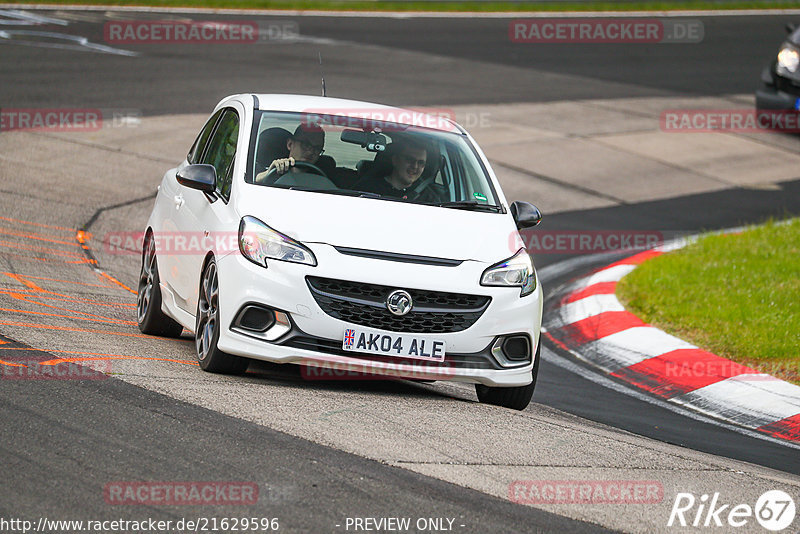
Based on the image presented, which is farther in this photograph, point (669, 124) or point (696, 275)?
point (669, 124)

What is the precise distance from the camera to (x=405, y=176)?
7602mm

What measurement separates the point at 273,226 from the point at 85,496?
2387 millimetres

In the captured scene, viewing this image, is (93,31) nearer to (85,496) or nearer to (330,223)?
(330,223)

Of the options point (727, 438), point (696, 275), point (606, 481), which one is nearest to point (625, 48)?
point (696, 275)

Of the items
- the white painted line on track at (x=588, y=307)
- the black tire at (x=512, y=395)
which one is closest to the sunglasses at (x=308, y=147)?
the black tire at (x=512, y=395)

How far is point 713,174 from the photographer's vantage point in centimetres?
1708

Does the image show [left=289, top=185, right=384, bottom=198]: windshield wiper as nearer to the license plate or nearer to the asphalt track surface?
the license plate

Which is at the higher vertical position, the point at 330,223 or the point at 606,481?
the point at 330,223

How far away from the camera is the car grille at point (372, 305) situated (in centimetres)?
642

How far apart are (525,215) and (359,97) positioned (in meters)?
11.7

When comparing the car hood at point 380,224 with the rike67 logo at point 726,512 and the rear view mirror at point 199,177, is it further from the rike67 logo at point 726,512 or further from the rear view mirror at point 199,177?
the rike67 logo at point 726,512

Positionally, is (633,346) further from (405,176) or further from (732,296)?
(405,176)

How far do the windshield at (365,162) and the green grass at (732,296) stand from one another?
9.04 feet

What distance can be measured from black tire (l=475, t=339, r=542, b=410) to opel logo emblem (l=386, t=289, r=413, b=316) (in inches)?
41.1
